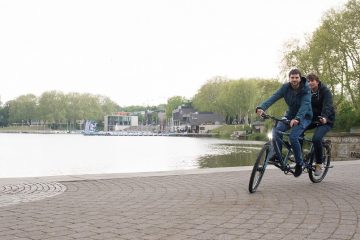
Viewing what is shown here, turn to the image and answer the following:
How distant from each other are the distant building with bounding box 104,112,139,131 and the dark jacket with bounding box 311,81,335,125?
513 ft

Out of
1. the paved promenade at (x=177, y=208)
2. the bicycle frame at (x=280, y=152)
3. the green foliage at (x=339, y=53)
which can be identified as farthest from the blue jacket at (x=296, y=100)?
the green foliage at (x=339, y=53)

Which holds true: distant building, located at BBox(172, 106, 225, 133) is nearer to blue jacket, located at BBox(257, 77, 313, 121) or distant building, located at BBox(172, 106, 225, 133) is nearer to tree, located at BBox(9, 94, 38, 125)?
tree, located at BBox(9, 94, 38, 125)

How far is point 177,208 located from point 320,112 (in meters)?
3.72

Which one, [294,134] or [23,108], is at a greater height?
[23,108]

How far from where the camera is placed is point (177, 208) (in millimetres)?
5285

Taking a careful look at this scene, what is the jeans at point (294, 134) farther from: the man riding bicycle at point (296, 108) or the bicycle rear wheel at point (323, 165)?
the bicycle rear wheel at point (323, 165)

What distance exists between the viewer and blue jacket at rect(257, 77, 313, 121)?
22.2ft

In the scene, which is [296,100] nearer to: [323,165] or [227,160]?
[323,165]

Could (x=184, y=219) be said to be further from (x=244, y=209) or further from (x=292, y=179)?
(x=292, y=179)

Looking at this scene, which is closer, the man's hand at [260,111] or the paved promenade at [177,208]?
the paved promenade at [177,208]

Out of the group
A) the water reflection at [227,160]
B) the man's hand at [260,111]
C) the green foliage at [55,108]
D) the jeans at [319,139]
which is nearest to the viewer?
the man's hand at [260,111]

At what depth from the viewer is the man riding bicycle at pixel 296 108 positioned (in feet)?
21.9

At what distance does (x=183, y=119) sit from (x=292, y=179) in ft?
446

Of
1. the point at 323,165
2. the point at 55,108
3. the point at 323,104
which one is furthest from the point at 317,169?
the point at 55,108
